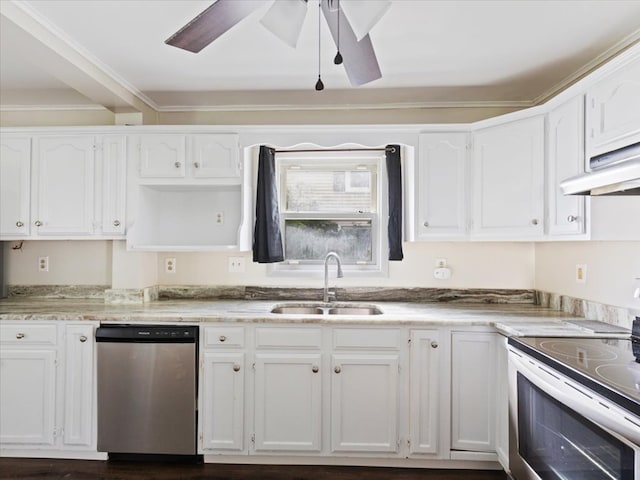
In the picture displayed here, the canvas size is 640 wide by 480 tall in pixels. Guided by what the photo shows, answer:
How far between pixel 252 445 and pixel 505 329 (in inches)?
63.7

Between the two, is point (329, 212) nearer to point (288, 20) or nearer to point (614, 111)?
point (288, 20)

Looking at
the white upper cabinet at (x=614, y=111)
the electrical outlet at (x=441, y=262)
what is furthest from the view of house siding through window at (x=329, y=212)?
the white upper cabinet at (x=614, y=111)

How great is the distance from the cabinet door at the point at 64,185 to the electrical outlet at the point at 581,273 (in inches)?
128

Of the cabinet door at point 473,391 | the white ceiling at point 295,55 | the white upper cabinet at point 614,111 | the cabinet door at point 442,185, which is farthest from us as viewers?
the cabinet door at point 442,185

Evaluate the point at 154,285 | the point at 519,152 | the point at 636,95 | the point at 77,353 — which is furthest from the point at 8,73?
the point at 636,95

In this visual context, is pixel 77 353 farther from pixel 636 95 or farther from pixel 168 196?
pixel 636 95

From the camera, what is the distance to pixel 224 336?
228 cm

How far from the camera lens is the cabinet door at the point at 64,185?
2639 millimetres

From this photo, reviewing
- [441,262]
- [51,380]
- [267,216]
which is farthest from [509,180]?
[51,380]

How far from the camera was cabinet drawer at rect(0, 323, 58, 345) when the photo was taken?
2311 millimetres

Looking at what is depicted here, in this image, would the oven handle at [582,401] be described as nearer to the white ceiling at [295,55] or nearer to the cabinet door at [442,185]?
the cabinet door at [442,185]

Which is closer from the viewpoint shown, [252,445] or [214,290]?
[252,445]

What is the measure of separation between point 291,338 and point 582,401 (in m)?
1.43

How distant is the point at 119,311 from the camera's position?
242cm
